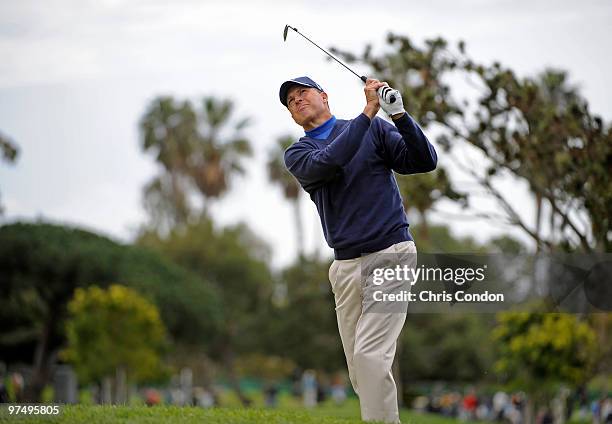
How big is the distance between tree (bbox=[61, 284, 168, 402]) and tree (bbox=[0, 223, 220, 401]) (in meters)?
6.33

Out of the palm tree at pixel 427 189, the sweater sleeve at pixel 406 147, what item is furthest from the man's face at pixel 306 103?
the palm tree at pixel 427 189

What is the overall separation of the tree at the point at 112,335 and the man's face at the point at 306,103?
2816 cm

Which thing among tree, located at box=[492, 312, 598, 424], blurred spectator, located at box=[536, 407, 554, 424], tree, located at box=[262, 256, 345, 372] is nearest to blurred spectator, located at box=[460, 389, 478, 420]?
blurred spectator, located at box=[536, 407, 554, 424]

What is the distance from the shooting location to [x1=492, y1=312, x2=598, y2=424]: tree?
2728 cm

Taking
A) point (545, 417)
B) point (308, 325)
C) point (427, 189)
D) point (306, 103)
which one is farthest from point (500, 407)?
point (306, 103)

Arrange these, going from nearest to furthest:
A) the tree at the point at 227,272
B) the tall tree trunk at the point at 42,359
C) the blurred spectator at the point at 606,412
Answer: the blurred spectator at the point at 606,412 → the tall tree trunk at the point at 42,359 → the tree at the point at 227,272

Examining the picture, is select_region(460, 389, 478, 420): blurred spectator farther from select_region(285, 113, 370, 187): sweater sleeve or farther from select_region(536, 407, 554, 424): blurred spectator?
select_region(285, 113, 370, 187): sweater sleeve

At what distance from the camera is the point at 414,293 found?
23.1 feet

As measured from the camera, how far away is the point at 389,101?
20.1 ft

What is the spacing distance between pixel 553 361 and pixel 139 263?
21621 millimetres

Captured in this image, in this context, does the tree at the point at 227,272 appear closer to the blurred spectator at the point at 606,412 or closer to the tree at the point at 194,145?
the tree at the point at 194,145

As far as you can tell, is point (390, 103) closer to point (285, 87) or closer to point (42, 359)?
point (285, 87)

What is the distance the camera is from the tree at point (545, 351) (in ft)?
89.5

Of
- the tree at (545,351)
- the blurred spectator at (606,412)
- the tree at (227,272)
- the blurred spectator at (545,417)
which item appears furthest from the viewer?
the tree at (227,272)
